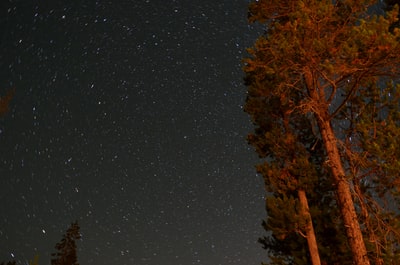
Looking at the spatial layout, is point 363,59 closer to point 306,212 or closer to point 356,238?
point 356,238

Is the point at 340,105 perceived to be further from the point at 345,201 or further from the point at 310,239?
the point at 310,239

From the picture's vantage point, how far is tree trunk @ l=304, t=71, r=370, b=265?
7809 mm

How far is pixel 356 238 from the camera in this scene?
7.88 meters

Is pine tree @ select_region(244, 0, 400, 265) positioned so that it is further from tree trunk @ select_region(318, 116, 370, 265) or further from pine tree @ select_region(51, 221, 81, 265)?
pine tree @ select_region(51, 221, 81, 265)

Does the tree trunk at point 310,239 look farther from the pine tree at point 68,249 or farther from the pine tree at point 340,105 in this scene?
the pine tree at point 68,249

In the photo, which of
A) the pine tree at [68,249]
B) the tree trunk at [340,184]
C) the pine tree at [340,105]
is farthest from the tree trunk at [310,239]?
the pine tree at [68,249]

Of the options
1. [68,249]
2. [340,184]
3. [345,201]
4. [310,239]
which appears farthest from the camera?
[68,249]

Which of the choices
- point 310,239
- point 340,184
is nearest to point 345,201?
point 340,184

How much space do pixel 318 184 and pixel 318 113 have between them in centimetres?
588

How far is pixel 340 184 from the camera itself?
829 centimetres

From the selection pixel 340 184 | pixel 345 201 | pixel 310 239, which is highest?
pixel 340 184

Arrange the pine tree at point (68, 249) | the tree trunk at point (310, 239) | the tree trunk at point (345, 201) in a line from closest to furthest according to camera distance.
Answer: the tree trunk at point (345, 201) → the tree trunk at point (310, 239) → the pine tree at point (68, 249)

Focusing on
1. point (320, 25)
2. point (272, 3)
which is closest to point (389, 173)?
point (320, 25)

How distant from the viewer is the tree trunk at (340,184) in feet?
25.6
